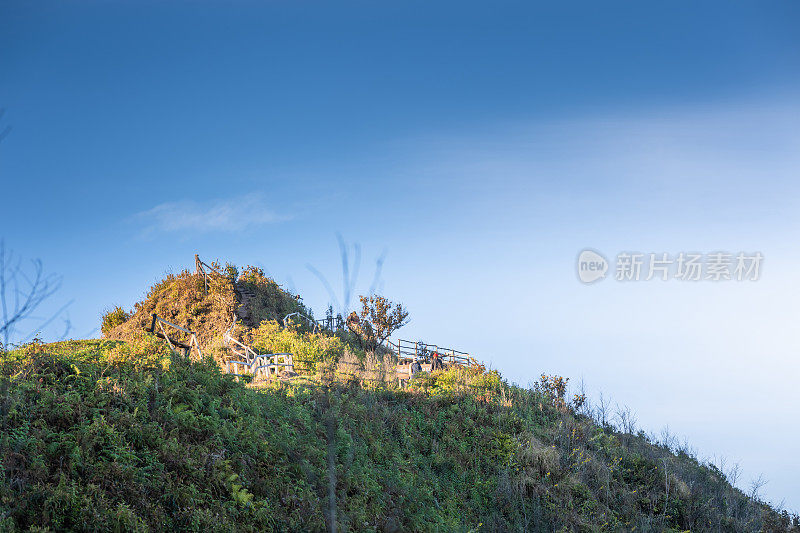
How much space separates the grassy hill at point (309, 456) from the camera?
895 centimetres

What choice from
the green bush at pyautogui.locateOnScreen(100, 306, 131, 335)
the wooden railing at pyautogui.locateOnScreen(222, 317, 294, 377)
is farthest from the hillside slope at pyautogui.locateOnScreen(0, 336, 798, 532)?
the green bush at pyautogui.locateOnScreen(100, 306, 131, 335)

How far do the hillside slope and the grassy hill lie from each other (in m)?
0.04

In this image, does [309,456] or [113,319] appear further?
[113,319]

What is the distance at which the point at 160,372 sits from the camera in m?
12.3

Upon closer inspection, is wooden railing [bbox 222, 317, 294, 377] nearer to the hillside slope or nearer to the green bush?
the hillside slope

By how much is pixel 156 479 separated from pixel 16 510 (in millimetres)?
2222

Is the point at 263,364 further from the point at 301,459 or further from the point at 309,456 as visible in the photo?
the point at 301,459

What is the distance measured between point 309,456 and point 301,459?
469 mm

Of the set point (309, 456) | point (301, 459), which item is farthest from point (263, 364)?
point (301, 459)

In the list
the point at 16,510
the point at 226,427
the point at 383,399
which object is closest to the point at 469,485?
the point at 383,399

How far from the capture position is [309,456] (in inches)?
496

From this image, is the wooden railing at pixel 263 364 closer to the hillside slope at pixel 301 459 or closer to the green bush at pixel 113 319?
the hillside slope at pixel 301 459

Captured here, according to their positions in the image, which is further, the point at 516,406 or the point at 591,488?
the point at 516,406

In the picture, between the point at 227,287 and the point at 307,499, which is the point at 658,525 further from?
the point at 227,287
